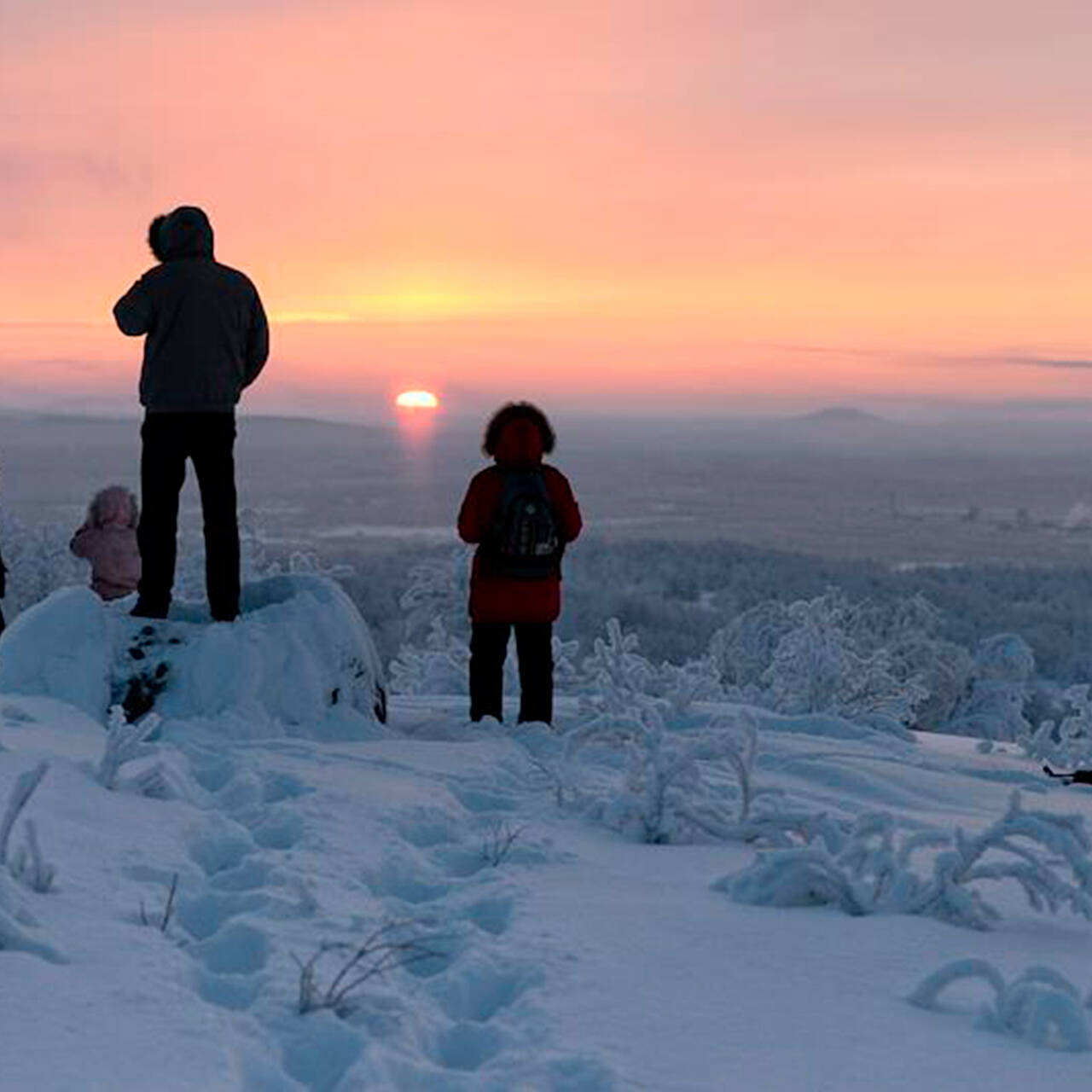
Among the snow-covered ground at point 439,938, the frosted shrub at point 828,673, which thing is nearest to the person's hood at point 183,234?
the snow-covered ground at point 439,938

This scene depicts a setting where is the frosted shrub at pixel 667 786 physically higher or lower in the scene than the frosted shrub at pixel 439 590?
higher

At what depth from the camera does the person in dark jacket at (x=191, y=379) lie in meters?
7.46

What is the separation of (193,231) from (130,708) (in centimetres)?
A: 243

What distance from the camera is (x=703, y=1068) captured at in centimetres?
295

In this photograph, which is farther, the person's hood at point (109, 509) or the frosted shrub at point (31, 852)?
the person's hood at point (109, 509)

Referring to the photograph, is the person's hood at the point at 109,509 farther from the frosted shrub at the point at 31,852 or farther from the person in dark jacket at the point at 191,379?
the frosted shrub at the point at 31,852

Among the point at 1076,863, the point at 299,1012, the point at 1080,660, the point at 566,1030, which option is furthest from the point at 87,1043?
the point at 1080,660

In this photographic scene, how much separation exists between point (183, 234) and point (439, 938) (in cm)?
482

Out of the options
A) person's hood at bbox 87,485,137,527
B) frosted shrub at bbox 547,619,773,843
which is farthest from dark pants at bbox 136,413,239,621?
person's hood at bbox 87,485,137,527

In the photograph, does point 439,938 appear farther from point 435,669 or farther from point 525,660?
point 435,669

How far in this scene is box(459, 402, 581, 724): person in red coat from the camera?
8.02m

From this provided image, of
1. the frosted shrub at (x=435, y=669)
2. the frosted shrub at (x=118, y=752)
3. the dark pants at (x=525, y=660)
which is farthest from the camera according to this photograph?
the frosted shrub at (x=435, y=669)

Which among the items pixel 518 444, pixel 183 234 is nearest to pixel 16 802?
pixel 183 234

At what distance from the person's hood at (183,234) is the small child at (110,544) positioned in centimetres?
283
